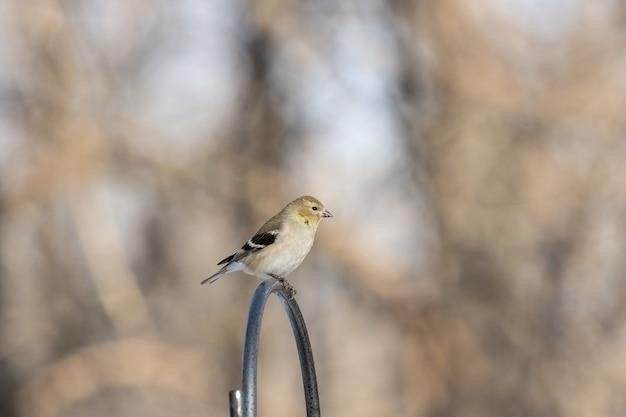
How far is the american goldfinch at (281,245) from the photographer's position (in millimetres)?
4062

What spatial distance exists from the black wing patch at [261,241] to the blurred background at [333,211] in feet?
13.6

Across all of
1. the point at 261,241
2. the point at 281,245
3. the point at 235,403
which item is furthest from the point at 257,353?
the point at 261,241

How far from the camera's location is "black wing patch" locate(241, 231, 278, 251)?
417cm

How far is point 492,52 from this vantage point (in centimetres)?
909

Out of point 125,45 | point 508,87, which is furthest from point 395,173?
point 125,45

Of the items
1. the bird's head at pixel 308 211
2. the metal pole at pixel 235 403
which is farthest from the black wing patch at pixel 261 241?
the metal pole at pixel 235 403

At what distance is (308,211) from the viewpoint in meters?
4.26

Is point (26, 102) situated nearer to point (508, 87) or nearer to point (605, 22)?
point (508, 87)

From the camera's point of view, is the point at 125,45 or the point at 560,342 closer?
the point at 560,342

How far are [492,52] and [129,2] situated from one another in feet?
11.7

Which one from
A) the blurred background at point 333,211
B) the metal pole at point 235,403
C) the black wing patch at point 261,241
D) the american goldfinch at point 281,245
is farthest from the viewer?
the blurred background at point 333,211

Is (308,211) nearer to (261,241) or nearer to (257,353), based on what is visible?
(261,241)

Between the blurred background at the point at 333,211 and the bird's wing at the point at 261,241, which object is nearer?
the bird's wing at the point at 261,241

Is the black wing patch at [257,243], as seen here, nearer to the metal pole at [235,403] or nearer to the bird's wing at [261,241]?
the bird's wing at [261,241]
